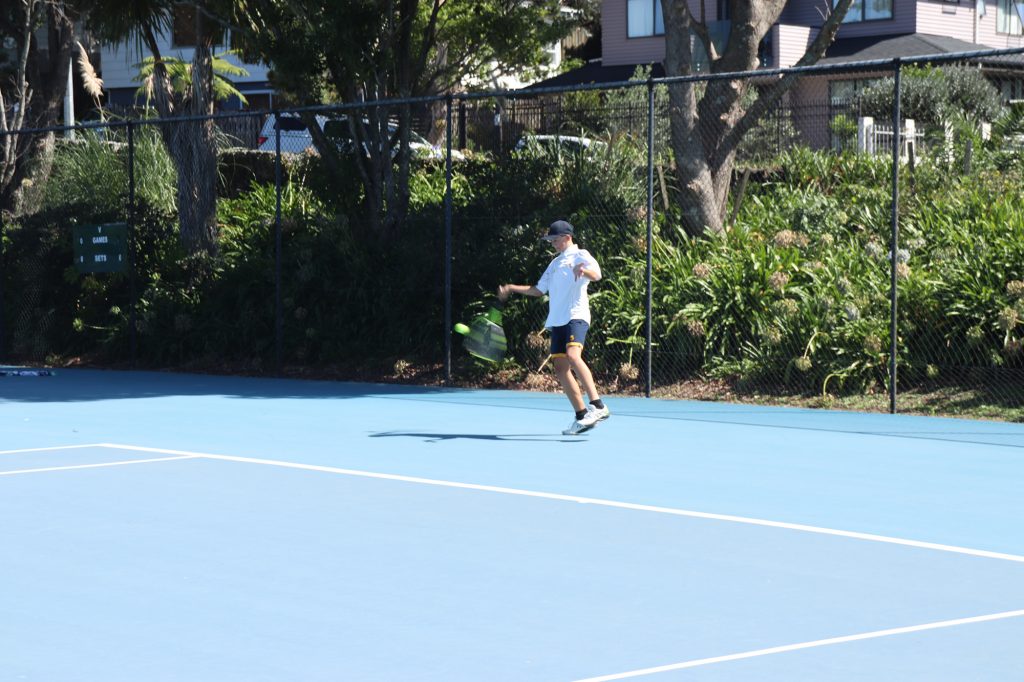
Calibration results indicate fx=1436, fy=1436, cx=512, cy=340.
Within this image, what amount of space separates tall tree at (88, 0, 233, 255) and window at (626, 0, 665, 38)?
991 inches

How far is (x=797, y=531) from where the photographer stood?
8.05m

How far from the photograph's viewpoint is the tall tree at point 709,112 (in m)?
16.9

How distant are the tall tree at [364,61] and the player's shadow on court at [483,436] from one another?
21.6ft

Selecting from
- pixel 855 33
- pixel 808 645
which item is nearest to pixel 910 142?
pixel 808 645

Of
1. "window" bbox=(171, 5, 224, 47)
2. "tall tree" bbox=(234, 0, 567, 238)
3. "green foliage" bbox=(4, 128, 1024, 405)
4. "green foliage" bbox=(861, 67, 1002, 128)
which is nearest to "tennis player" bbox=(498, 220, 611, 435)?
"green foliage" bbox=(4, 128, 1024, 405)

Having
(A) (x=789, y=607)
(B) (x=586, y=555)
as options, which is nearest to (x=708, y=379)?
(B) (x=586, y=555)

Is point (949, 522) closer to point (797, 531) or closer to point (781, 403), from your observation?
point (797, 531)

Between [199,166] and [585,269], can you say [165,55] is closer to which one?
[199,166]

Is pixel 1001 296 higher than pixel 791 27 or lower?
lower

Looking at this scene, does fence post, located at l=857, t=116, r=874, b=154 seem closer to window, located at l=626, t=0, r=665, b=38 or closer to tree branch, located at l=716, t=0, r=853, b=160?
tree branch, located at l=716, t=0, r=853, b=160

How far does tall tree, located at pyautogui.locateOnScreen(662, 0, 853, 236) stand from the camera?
16.9 meters

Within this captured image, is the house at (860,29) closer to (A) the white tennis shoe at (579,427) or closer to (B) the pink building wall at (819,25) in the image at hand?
(B) the pink building wall at (819,25)

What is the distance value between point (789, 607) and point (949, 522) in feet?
7.86

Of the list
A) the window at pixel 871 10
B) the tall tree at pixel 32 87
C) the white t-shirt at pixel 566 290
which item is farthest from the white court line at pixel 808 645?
the window at pixel 871 10
